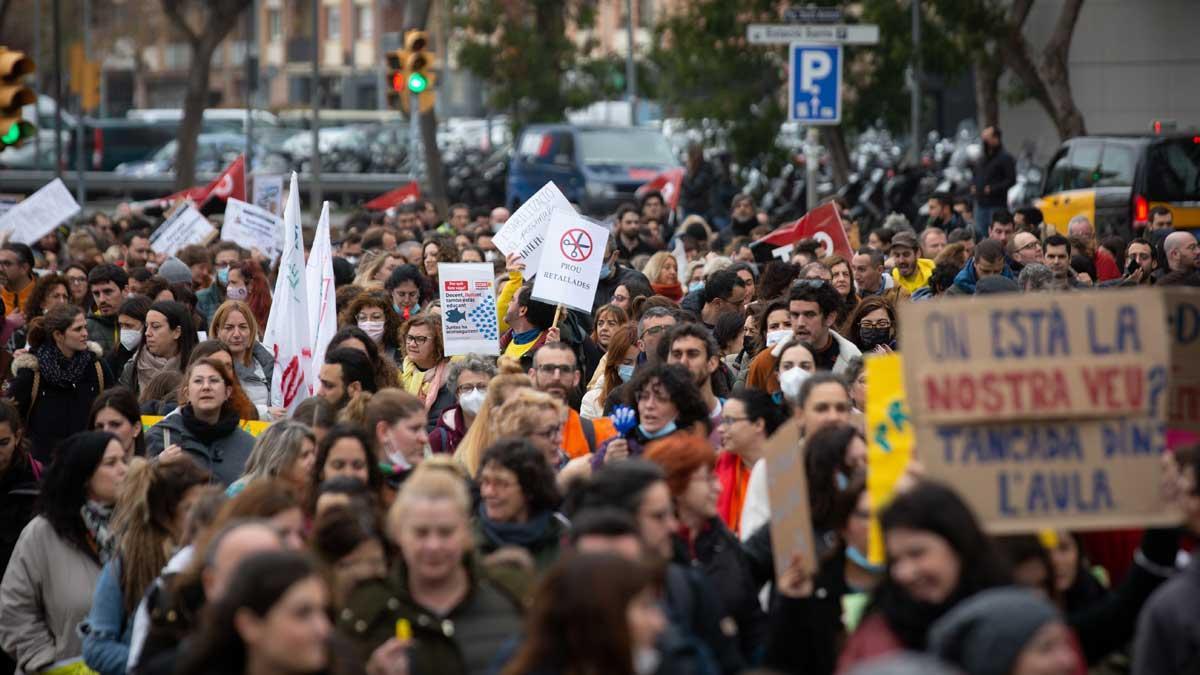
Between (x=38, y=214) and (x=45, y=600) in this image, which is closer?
(x=45, y=600)

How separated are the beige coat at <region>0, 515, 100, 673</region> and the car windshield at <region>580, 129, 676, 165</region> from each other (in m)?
24.3

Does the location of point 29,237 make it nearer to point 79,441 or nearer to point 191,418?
point 191,418

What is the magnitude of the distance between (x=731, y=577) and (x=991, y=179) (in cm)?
1768

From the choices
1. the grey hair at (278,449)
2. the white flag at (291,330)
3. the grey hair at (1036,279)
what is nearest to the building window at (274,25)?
the grey hair at (1036,279)

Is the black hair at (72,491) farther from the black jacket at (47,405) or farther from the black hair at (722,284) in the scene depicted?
the black hair at (722,284)

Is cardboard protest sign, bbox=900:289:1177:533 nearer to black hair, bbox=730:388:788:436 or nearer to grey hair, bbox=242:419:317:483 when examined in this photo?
black hair, bbox=730:388:788:436

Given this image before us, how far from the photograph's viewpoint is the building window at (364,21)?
85938 mm

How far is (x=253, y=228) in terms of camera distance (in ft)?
62.0

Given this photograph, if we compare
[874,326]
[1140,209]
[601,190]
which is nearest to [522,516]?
[874,326]

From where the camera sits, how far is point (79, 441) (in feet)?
27.2

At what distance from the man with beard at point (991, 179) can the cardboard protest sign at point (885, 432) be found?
1715 cm

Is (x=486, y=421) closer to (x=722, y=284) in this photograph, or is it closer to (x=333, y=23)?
(x=722, y=284)

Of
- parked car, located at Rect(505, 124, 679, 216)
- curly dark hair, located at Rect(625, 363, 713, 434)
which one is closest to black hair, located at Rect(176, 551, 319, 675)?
curly dark hair, located at Rect(625, 363, 713, 434)

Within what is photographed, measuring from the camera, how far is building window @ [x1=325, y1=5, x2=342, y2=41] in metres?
87.5
